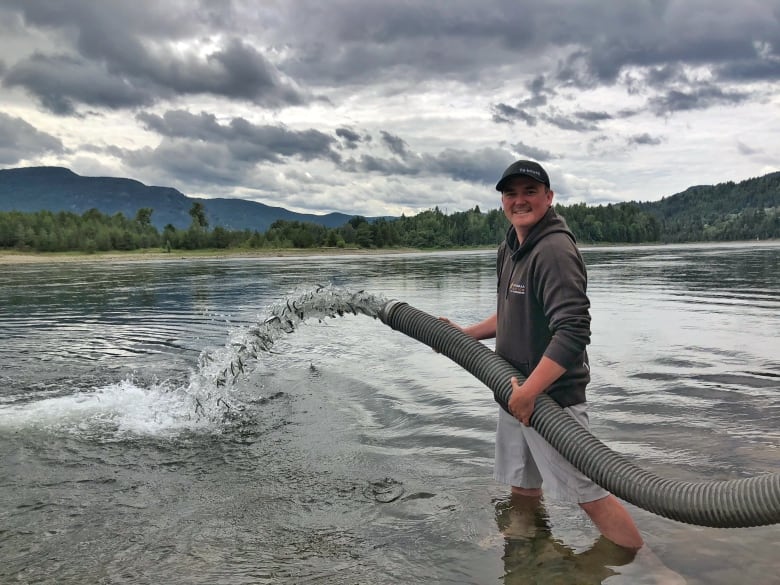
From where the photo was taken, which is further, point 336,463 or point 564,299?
point 336,463

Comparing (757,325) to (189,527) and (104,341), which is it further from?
(104,341)

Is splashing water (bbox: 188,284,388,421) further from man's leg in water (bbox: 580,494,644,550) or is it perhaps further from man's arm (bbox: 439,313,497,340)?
man's leg in water (bbox: 580,494,644,550)

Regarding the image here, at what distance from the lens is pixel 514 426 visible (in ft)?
16.5

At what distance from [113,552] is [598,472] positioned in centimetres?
383

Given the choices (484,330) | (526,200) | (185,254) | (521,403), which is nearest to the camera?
(521,403)

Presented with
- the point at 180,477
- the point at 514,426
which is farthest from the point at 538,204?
the point at 180,477

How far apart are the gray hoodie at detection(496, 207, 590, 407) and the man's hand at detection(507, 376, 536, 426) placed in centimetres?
28

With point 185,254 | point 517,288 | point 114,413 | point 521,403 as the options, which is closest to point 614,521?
point 521,403

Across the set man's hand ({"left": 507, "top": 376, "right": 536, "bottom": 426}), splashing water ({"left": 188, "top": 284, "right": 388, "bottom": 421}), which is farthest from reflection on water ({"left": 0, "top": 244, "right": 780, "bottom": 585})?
man's hand ({"left": 507, "top": 376, "right": 536, "bottom": 426})

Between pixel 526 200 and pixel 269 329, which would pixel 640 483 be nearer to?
pixel 526 200

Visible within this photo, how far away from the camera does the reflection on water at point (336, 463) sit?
183 inches

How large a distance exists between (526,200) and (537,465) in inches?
82.8

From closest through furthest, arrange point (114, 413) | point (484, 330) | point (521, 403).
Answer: point (521, 403)
point (484, 330)
point (114, 413)

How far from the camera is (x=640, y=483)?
13.6 feet
